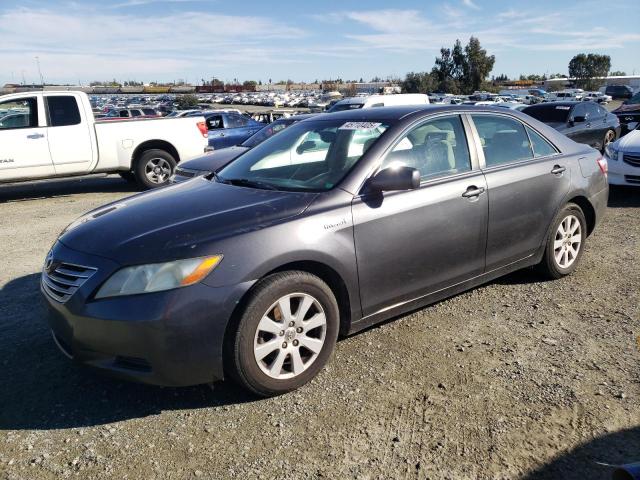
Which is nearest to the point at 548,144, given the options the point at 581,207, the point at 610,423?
the point at 581,207

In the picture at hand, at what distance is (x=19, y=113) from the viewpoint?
30.5ft

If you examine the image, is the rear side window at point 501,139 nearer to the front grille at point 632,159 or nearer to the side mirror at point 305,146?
the side mirror at point 305,146

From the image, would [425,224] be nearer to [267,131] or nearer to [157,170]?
[267,131]

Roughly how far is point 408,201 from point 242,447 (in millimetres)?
1820

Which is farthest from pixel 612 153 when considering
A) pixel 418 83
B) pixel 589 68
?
pixel 589 68

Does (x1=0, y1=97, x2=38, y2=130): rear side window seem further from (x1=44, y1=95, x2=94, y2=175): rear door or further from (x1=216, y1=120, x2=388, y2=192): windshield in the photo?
(x1=216, y1=120, x2=388, y2=192): windshield

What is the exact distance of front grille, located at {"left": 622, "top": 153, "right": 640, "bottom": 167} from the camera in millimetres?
8156

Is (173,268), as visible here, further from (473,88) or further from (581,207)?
(473,88)

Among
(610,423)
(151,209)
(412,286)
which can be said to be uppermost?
(151,209)

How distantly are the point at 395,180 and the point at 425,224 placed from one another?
1.51ft

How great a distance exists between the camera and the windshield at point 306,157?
3.63 m

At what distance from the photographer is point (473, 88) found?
86875 mm

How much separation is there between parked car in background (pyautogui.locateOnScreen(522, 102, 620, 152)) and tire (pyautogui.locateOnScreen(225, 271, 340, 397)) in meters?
10.3

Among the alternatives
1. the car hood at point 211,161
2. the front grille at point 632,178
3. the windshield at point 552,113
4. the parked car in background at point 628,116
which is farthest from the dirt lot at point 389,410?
the parked car in background at point 628,116
